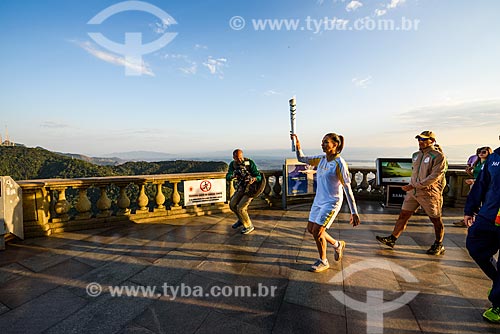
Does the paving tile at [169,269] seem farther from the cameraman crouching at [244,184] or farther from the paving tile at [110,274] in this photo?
the cameraman crouching at [244,184]

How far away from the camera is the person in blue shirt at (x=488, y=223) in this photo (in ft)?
8.05

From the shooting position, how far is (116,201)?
20.2 feet

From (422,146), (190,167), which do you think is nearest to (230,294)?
(422,146)

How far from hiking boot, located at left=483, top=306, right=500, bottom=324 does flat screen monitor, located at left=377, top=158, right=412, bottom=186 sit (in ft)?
19.0

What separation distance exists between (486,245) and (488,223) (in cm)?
28

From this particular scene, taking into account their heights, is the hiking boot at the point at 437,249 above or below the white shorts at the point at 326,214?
below

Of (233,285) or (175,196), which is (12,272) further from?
(175,196)

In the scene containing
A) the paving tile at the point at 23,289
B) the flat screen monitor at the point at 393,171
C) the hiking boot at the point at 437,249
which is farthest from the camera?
the flat screen monitor at the point at 393,171

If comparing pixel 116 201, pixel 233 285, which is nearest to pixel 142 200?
pixel 116 201

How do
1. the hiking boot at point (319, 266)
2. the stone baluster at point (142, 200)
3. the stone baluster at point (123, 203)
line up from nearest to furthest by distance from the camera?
1. the hiking boot at point (319, 266)
2. the stone baluster at point (123, 203)
3. the stone baluster at point (142, 200)

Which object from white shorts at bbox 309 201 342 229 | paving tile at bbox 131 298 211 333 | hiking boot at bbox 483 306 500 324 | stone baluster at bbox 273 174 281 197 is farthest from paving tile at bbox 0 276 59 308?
stone baluster at bbox 273 174 281 197

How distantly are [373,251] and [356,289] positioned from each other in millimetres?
1548

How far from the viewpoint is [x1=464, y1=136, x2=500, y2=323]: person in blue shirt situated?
245 cm

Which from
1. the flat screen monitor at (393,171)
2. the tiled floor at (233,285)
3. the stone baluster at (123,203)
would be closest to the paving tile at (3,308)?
the tiled floor at (233,285)
